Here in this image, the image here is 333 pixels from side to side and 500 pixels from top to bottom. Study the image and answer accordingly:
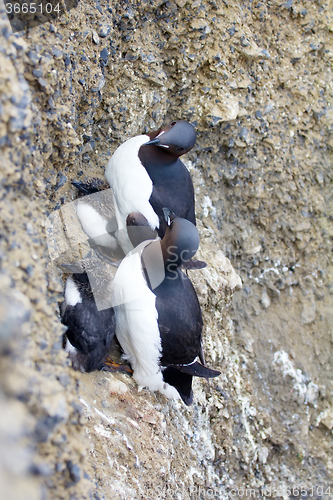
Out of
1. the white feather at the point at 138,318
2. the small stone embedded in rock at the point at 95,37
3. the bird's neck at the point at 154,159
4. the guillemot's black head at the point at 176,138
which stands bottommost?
the white feather at the point at 138,318

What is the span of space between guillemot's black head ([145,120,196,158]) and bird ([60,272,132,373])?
1135mm

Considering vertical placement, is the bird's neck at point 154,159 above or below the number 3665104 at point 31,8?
below

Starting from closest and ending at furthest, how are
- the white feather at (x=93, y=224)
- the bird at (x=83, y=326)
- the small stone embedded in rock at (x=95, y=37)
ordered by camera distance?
the bird at (x=83, y=326), the small stone embedded in rock at (x=95, y=37), the white feather at (x=93, y=224)

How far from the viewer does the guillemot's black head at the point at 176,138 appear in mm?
3279

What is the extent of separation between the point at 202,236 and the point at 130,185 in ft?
5.02

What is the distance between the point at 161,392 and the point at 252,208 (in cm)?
261

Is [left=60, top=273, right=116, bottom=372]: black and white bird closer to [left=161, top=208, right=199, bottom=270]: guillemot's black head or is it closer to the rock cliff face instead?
the rock cliff face

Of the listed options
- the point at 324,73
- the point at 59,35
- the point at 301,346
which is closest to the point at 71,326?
the point at 59,35

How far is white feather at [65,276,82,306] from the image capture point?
2911mm

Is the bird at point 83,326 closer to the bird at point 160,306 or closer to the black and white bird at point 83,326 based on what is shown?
the black and white bird at point 83,326

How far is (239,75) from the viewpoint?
4664 mm

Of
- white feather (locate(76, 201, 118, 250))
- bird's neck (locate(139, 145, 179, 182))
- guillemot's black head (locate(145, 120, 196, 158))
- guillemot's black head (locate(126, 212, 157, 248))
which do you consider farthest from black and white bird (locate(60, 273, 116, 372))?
guillemot's black head (locate(145, 120, 196, 158))

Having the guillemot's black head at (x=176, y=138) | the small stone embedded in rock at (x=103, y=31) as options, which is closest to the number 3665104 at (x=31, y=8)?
the small stone embedded in rock at (x=103, y=31)

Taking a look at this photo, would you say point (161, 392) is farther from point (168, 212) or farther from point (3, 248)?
point (3, 248)
